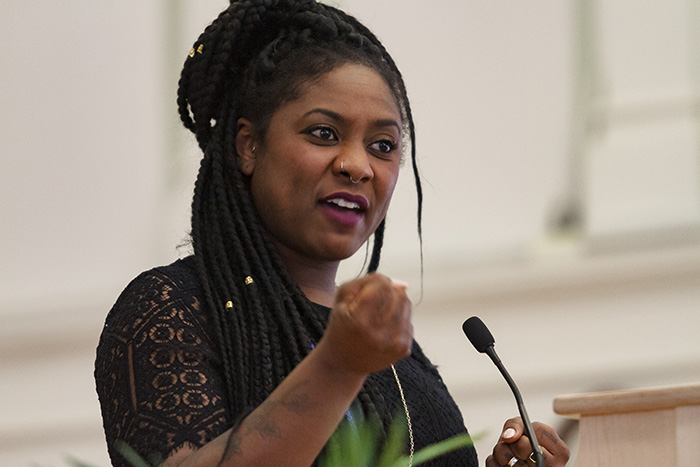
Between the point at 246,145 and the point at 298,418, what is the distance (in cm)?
84

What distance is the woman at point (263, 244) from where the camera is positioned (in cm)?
173

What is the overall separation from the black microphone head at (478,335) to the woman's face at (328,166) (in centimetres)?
25

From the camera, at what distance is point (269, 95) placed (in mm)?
2121

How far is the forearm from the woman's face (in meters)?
0.62

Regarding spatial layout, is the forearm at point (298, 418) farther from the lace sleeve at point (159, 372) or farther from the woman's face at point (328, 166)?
the woman's face at point (328, 166)

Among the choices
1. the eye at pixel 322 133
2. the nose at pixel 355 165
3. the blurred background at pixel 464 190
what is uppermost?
the eye at pixel 322 133

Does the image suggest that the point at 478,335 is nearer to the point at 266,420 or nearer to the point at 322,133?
the point at 322,133

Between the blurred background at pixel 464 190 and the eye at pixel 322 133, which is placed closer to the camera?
the eye at pixel 322 133

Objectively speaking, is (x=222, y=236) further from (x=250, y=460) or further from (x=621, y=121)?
(x=621, y=121)

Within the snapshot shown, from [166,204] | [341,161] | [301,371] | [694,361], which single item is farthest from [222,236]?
[166,204]

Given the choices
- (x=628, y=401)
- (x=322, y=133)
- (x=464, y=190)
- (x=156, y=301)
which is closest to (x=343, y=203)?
(x=322, y=133)

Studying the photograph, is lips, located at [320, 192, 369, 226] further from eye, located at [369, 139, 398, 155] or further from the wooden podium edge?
the wooden podium edge

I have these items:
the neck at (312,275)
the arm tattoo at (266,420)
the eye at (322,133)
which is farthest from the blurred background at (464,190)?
the arm tattoo at (266,420)

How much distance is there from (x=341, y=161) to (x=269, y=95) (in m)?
0.22
